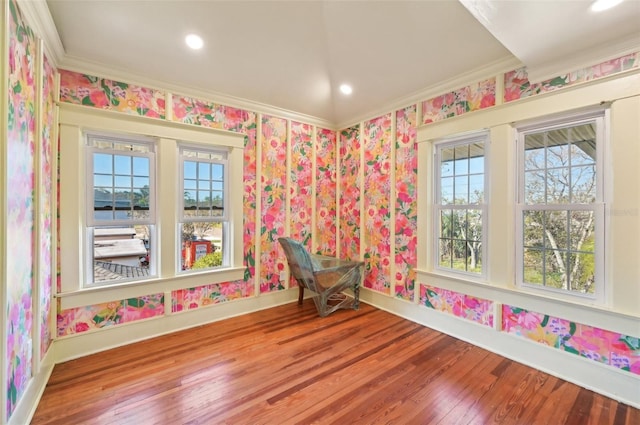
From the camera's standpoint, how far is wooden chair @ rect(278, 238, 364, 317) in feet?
10.3

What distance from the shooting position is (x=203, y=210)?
3162 mm

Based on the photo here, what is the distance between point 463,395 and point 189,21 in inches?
142

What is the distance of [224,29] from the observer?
2.41 meters

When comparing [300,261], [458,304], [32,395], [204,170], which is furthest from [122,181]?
[458,304]

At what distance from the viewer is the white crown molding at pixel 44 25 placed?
1.67 m

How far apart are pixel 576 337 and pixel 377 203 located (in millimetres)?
2239

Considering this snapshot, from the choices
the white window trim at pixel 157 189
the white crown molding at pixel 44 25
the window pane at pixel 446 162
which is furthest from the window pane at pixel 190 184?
the window pane at pixel 446 162

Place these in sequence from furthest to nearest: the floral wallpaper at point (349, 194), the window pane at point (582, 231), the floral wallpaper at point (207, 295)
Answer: the floral wallpaper at point (349, 194) → the floral wallpaper at point (207, 295) → the window pane at point (582, 231)

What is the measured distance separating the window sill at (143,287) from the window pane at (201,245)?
0.17 metres

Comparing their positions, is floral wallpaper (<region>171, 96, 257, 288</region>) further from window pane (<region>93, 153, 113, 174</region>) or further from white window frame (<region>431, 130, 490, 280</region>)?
white window frame (<region>431, 130, 490, 280</region>)

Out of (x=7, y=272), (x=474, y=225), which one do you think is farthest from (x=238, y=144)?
(x=474, y=225)

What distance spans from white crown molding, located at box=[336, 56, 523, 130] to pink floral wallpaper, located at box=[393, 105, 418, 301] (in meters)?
0.10

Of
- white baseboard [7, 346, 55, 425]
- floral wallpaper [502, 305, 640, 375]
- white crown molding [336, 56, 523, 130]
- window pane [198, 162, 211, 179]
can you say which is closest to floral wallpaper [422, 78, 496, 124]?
white crown molding [336, 56, 523, 130]

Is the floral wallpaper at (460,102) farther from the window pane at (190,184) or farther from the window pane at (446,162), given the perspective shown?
the window pane at (190,184)
